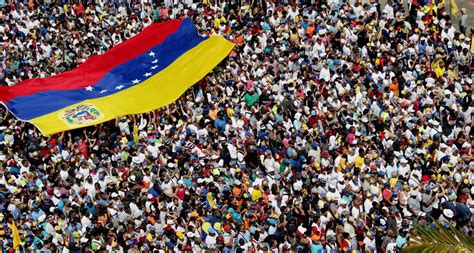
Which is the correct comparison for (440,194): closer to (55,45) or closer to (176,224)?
(176,224)

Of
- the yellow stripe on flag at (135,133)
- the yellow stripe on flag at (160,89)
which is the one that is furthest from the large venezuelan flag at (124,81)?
the yellow stripe on flag at (135,133)

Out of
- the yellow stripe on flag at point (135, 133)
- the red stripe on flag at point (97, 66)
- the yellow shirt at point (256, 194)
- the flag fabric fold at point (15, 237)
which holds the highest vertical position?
the yellow shirt at point (256, 194)

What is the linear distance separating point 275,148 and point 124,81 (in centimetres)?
668

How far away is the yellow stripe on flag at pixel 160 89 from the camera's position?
25781 mm

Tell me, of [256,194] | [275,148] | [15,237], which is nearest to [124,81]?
[275,148]

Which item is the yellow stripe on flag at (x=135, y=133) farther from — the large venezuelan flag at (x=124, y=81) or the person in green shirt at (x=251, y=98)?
the person in green shirt at (x=251, y=98)

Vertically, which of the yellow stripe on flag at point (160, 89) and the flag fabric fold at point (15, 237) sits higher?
the yellow stripe on flag at point (160, 89)

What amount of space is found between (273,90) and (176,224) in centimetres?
714

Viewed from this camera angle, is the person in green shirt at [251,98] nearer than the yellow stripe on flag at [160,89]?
No

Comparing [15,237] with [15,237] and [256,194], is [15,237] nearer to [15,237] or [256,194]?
[15,237]

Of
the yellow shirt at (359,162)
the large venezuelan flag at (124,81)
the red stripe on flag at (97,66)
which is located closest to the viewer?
the yellow shirt at (359,162)

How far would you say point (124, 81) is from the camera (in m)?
28.5

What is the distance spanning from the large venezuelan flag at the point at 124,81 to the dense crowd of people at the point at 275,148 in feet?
1.64

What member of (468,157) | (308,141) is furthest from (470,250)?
(308,141)
